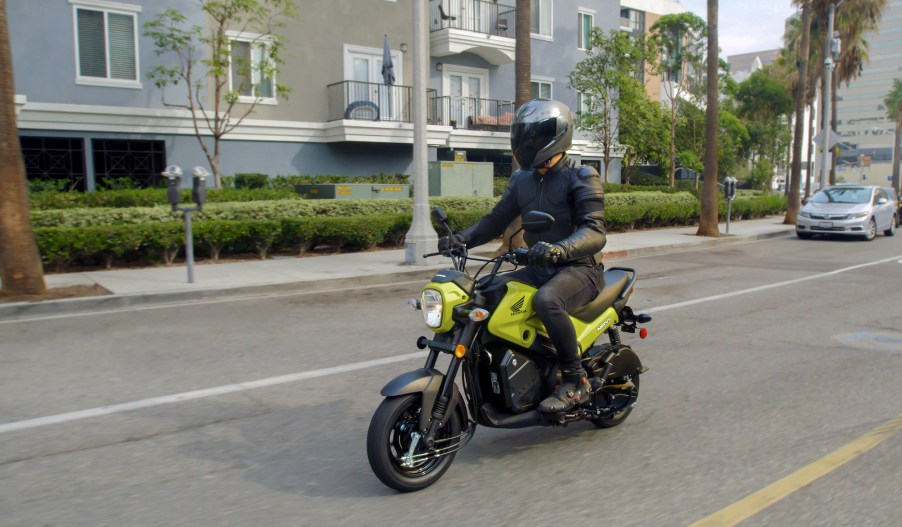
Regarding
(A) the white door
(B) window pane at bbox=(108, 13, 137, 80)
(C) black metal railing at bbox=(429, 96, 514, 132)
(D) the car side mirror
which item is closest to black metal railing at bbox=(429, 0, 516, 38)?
(A) the white door

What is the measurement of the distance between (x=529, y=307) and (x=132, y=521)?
2.30m

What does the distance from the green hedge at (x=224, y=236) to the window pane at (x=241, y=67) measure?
591 centimetres

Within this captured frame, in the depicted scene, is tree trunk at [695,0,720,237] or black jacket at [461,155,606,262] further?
tree trunk at [695,0,720,237]

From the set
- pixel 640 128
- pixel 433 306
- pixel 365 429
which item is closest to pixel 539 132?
pixel 433 306

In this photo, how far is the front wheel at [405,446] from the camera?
148 inches

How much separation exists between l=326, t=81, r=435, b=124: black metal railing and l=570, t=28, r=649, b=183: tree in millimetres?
8645

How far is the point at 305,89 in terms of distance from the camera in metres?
21.7

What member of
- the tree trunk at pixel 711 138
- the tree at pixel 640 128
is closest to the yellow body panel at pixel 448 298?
the tree trunk at pixel 711 138

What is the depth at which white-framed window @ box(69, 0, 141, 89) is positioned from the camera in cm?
1780

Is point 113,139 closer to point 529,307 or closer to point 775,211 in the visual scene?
point 529,307

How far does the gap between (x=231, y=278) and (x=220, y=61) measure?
8.63m

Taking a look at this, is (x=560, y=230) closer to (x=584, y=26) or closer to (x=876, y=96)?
(x=584, y=26)

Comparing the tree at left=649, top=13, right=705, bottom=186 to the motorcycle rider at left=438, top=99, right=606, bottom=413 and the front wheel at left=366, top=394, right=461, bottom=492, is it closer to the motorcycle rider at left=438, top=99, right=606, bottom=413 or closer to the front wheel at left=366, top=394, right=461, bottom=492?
the motorcycle rider at left=438, top=99, right=606, bottom=413

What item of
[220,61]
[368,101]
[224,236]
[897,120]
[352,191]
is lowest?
[224,236]
